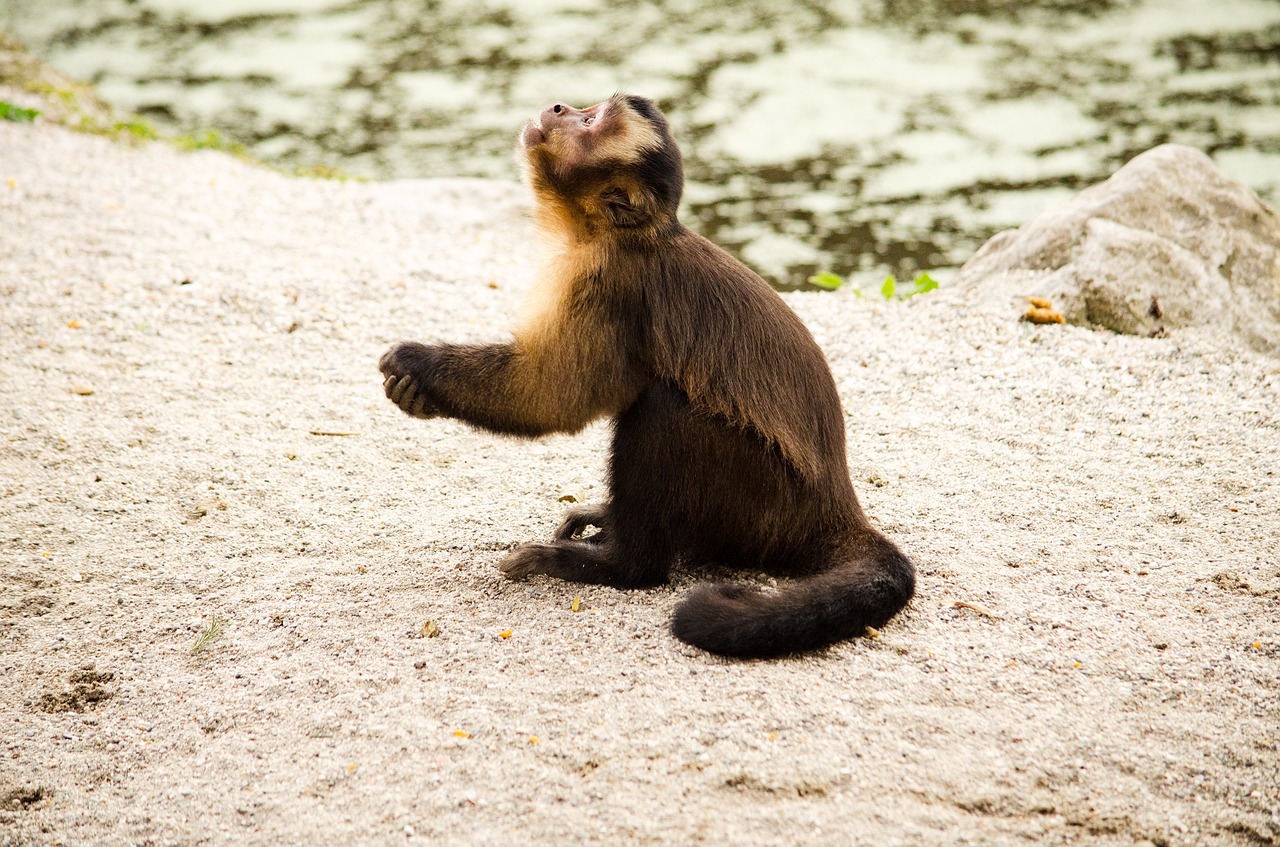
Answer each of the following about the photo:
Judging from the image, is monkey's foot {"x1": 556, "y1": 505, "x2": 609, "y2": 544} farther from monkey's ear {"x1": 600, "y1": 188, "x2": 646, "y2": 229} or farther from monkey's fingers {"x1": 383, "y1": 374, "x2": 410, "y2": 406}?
monkey's ear {"x1": 600, "y1": 188, "x2": 646, "y2": 229}

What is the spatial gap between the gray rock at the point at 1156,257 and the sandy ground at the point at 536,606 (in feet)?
0.85

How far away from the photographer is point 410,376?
10.6ft

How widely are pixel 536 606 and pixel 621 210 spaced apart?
1132 millimetres

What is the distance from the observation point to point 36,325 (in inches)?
195

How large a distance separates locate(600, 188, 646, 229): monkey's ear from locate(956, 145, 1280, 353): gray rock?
116 inches

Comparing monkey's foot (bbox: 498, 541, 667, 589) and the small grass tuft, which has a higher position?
monkey's foot (bbox: 498, 541, 667, 589)

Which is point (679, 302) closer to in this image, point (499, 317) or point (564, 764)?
point (564, 764)

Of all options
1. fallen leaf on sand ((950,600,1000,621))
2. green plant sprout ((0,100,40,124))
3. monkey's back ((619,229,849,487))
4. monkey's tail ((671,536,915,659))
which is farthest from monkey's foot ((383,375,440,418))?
green plant sprout ((0,100,40,124))

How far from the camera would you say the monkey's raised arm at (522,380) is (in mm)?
3137

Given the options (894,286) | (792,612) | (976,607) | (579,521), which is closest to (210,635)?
(579,521)

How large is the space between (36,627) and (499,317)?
2776 mm

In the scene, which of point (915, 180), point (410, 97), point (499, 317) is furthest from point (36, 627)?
point (410, 97)

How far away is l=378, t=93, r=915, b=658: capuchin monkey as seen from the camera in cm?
314

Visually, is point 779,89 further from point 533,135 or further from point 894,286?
point 533,135
